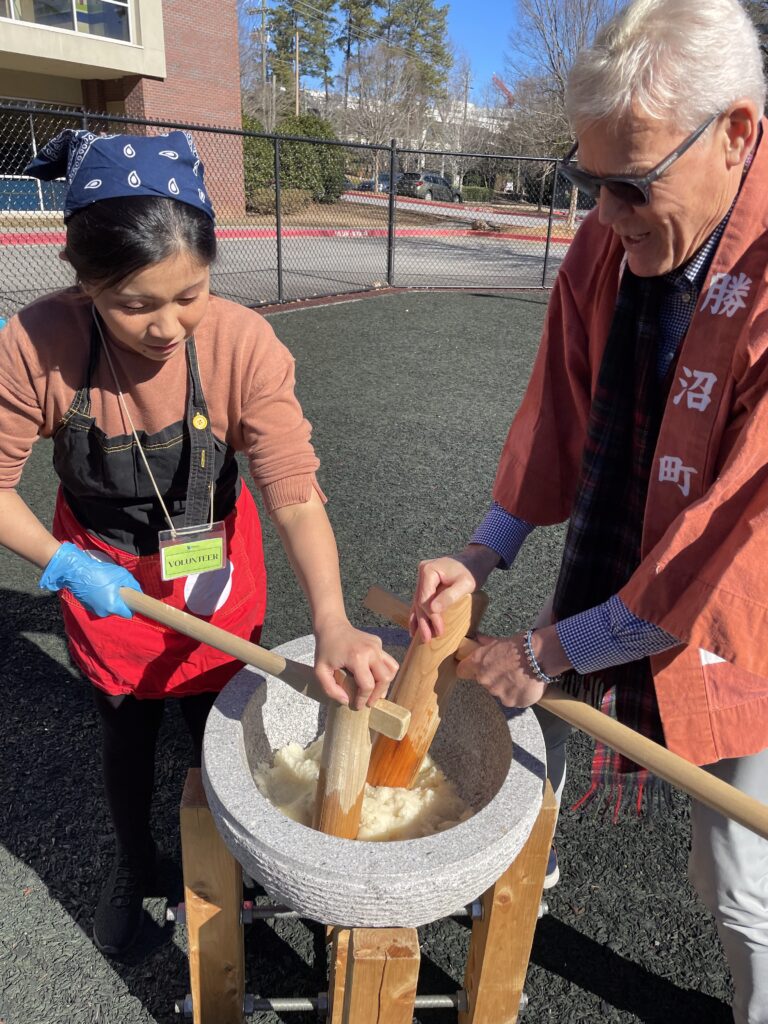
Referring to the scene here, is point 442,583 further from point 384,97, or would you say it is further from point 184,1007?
point 384,97

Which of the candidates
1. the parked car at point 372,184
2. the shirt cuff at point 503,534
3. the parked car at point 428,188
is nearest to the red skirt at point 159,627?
the shirt cuff at point 503,534

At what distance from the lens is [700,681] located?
4.60 feet

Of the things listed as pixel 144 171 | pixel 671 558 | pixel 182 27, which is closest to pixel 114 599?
pixel 144 171

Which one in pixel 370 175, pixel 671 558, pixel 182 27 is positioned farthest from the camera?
pixel 370 175

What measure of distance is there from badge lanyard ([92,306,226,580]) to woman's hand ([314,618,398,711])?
1.41 ft

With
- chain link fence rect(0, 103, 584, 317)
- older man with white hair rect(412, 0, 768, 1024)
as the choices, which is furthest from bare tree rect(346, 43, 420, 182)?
older man with white hair rect(412, 0, 768, 1024)

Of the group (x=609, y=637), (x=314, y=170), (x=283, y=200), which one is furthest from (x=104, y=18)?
(x=609, y=637)

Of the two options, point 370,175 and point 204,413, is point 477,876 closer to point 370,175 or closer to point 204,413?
point 204,413

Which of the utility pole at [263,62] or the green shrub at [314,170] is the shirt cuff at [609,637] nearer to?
the green shrub at [314,170]

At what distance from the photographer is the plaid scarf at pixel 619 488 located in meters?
1.49

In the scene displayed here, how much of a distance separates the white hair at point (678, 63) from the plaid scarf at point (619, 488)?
37cm

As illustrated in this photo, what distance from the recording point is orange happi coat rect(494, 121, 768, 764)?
122 centimetres

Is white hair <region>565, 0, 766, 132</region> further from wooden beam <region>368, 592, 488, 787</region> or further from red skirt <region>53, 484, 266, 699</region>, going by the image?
red skirt <region>53, 484, 266, 699</region>

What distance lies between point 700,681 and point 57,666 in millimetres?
2537
